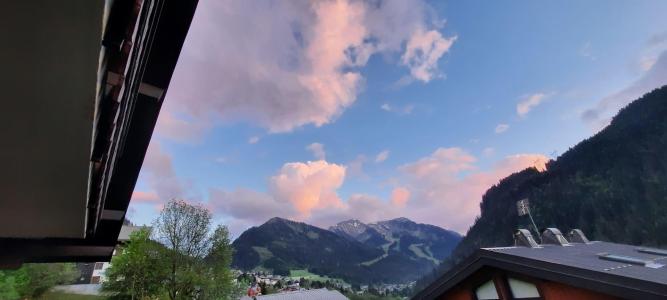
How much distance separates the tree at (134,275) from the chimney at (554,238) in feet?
96.2

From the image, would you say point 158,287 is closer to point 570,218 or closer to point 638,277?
point 638,277

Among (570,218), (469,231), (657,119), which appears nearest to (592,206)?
(570,218)

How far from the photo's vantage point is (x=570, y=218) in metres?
86.7

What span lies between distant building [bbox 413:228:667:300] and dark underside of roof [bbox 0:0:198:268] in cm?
955

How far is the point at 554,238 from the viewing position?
54.6 ft

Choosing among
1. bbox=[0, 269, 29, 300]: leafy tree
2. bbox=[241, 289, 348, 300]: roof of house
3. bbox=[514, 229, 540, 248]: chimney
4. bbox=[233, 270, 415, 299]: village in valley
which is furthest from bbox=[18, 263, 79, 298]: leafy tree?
bbox=[514, 229, 540, 248]: chimney

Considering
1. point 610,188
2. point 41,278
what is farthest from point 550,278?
point 610,188

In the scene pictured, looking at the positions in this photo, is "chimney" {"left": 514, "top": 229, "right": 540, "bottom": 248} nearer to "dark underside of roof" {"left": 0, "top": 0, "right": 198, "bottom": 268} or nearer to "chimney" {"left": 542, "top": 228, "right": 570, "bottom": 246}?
"chimney" {"left": 542, "top": 228, "right": 570, "bottom": 246}

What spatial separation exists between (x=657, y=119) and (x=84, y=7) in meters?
121

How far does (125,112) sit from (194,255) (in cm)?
3348

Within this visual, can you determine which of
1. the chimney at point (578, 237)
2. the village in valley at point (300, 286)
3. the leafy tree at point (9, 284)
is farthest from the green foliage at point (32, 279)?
Answer: the chimney at point (578, 237)

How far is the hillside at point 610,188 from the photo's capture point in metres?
70.2

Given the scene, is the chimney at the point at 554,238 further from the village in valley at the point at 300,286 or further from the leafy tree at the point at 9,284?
the village in valley at the point at 300,286

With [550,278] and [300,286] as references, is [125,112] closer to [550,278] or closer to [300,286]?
[550,278]
